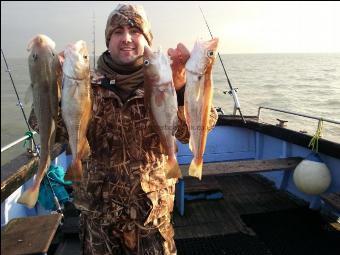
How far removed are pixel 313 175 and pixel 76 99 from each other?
4772mm

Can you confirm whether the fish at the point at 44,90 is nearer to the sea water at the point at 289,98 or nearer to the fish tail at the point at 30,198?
the fish tail at the point at 30,198

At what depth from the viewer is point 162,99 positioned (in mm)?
2457

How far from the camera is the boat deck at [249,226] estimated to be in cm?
508

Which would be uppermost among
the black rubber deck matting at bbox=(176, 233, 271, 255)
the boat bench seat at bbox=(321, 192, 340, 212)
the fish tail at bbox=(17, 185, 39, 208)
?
the fish tail at bbox=(17, 185, 39, 208)

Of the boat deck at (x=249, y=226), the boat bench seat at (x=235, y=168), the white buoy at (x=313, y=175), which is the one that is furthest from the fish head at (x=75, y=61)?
the white buoy at (x=313, y=175)

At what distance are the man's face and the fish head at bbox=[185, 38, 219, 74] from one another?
0.56 meters

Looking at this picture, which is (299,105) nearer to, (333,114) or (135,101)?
(333,114)

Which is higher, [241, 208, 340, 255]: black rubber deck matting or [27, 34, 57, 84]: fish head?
[27, 34, 57, 84]: fish head

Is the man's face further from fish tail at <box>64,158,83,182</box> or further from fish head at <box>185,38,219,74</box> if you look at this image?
fish tail at <box>64,158,83,182</box>

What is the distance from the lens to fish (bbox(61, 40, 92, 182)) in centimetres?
225

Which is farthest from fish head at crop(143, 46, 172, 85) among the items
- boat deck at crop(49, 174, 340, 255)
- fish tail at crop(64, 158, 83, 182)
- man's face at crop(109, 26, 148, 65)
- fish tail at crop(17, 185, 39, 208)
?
boat deck at crop(49, 174, 340, 255)

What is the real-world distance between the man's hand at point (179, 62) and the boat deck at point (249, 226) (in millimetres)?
3174

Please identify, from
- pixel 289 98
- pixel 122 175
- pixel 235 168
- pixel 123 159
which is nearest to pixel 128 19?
pixel 123 159

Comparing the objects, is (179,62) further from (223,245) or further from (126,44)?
(223,245)
